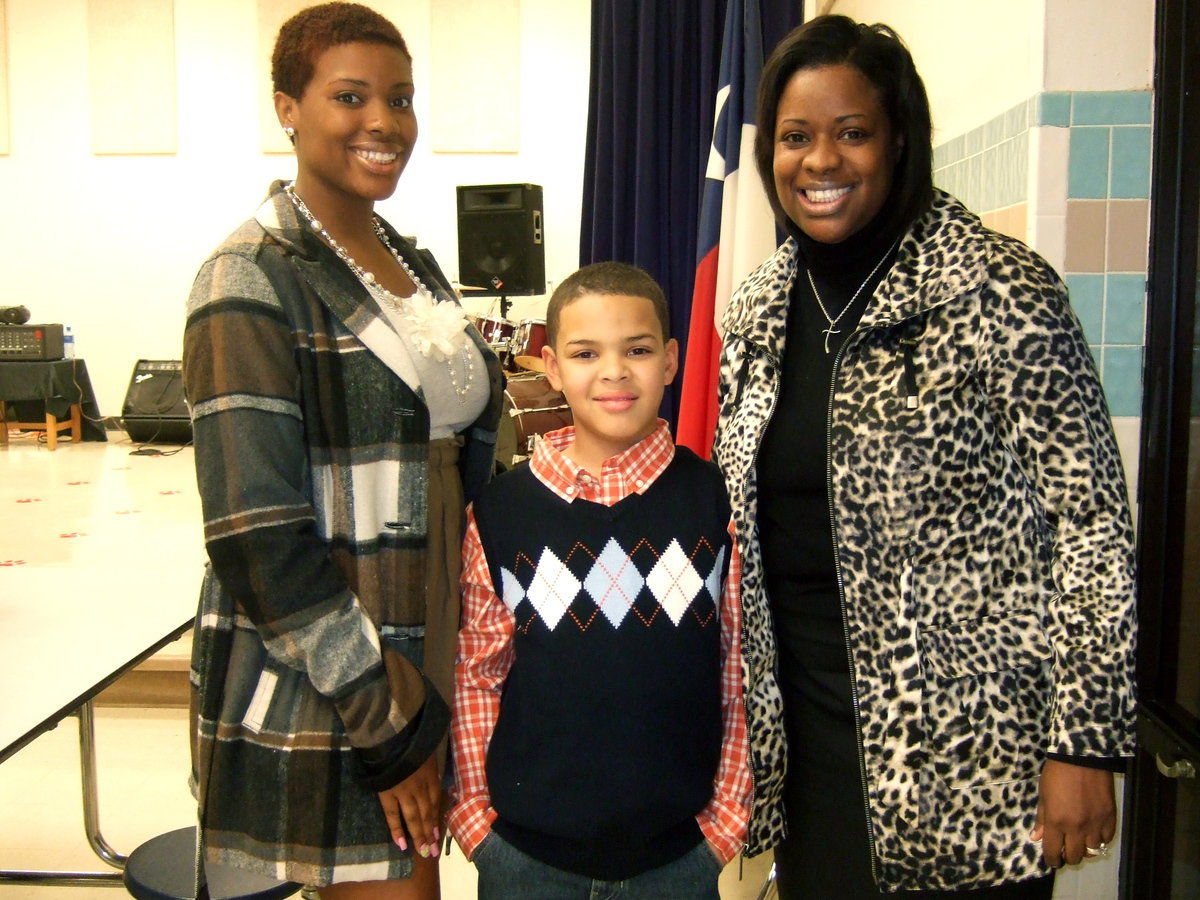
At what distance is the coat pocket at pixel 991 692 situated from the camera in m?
1.12

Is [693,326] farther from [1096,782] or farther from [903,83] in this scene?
[1096,782]

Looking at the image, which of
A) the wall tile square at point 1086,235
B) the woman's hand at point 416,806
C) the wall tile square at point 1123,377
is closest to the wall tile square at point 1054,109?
the wall tile square at point 1086,235

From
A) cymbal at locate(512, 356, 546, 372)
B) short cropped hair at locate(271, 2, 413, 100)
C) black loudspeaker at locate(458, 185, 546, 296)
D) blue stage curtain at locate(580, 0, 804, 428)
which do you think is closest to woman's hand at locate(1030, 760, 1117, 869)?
short cropped hair at locate(271, 2, 413, 100)

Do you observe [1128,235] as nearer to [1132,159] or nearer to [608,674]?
[1132,159]

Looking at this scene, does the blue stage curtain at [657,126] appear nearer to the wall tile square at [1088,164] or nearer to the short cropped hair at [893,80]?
the wall tile square at [1088,164]

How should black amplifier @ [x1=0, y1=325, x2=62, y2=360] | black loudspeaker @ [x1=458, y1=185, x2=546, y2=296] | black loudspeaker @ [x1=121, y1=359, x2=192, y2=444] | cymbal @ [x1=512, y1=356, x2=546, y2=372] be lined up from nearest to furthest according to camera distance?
cymbal @ [x1=512, y1=356, x2=546, y2=372] → black loudspeaker @ [x1=458, y1=185, x2=546, y2=296] → black amplifier @ [x1=0, y1=325, x2=62, y2=360] → black loudspeaker @ [x1=121, y1=359, x2=192, y2=444]

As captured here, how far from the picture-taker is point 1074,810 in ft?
3.56

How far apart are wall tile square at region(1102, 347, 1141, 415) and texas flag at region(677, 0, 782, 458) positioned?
1107 millimetres

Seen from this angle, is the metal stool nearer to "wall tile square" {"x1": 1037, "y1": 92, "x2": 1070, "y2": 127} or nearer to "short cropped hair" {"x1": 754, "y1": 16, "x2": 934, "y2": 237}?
"short cropped hair" {"x1": 754, "y1": 16, "x2": 934, "y2": 237}

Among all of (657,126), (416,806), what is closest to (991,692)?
(416,806)

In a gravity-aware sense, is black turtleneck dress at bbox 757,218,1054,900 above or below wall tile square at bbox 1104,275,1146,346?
below

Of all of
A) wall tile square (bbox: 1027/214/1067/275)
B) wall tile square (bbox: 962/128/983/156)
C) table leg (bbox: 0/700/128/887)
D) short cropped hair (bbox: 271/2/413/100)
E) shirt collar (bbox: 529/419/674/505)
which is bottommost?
table leg (bbox: 0/700/128/887)

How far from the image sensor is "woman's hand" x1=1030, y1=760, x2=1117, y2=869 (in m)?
1.08

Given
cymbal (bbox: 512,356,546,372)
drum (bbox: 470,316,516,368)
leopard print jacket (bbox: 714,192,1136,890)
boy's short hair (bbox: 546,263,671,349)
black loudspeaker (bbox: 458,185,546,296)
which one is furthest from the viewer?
black loudspeaker (bbox: 458,185,546,296)
